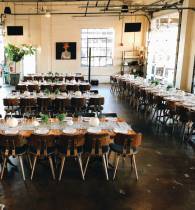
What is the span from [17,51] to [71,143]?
12662 millimetres

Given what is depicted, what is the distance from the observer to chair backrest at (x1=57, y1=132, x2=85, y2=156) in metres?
4.78

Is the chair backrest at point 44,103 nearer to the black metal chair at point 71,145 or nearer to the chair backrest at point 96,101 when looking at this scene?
the chair backrest at point 96,101

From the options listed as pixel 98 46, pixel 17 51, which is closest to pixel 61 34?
pixel 98 46

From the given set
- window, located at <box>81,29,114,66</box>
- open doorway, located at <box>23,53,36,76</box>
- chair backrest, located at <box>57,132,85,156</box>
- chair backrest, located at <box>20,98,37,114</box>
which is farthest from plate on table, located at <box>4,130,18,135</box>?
window, located at <box>81,29,114,66</box>

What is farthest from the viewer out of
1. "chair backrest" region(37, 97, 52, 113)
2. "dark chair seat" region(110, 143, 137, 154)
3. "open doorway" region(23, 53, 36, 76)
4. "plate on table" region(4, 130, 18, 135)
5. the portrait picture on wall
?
"open doorway" region(23, 53, 36, 76)

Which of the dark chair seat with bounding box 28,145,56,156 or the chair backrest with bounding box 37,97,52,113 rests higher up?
the chair backrest with bounding box 37,97,52,113

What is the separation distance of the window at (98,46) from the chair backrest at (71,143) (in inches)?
542

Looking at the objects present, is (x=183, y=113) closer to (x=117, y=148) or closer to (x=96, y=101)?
(x=96, y=101)

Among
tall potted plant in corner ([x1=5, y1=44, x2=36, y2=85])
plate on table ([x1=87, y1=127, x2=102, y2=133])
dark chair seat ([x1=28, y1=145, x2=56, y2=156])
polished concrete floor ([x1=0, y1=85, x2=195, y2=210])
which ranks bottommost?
polished concrete floor ([x1=0, y1=85, x2=195, y2=210])

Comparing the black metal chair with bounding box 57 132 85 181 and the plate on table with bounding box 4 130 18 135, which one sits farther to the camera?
the plate on table with bounding box 4 130 18 135

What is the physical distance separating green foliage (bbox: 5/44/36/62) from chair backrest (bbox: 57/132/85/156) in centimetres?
1240

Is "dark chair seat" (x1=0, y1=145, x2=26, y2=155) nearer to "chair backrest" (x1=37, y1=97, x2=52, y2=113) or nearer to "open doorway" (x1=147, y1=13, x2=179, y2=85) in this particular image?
"chair backrest" (x1=37, y1=97, x2=52, y2=113)

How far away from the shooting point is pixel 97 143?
16.0 ft

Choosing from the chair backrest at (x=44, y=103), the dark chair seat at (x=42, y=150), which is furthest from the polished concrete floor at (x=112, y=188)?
the chair backrest at (x=44, y=103)
